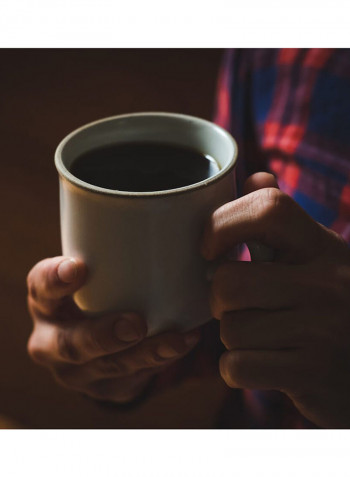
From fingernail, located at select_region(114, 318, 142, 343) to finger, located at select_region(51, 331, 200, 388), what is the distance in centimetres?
3

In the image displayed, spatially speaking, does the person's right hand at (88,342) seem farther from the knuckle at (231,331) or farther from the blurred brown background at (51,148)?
the blurred brown background at (51,148)

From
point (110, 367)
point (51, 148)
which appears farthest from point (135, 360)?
point (51, 148)

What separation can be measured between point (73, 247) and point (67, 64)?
2.41 feet

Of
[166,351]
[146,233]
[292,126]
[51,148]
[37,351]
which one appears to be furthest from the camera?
[51,148]

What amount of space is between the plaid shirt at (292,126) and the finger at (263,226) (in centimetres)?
22

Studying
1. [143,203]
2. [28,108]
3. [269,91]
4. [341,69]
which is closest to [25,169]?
[28,108]

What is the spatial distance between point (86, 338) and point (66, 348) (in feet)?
0.19

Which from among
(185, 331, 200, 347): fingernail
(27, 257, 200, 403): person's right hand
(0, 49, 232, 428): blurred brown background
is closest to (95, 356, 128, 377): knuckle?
(27, 257, 200, 403): person's right hand

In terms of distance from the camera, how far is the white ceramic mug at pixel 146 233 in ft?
1.50

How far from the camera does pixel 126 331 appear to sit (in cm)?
52

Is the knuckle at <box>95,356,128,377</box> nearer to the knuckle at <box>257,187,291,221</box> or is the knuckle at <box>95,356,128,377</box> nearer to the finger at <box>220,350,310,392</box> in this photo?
the finger at <box>220,350,310,392</box>

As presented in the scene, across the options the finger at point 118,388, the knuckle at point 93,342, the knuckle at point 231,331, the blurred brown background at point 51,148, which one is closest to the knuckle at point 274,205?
the knuckle at point 231,331

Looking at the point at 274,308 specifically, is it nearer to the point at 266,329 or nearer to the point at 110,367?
the point at 266,329

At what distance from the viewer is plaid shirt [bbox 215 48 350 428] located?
2.41ft
